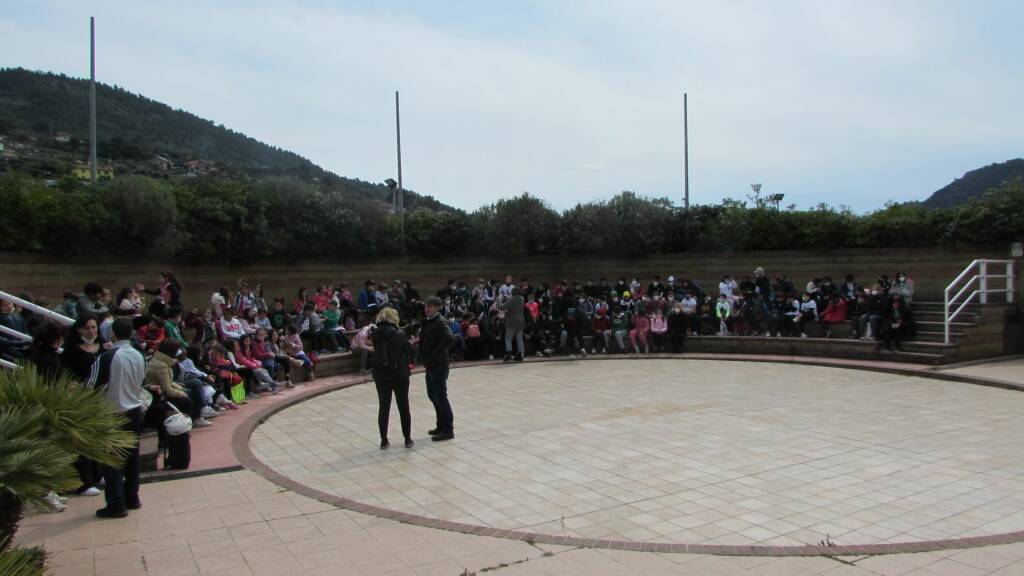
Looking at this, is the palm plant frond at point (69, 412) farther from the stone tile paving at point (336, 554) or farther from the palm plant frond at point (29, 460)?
the stone tile paving at point (336, 554)

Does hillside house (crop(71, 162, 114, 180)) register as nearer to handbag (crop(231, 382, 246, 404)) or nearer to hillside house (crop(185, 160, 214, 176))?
hillside house (crop(185, 160, 214, 176))

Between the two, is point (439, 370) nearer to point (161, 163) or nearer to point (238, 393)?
point (238, 393)

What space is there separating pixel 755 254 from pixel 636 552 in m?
17.4

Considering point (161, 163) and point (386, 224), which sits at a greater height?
point (161, 163)

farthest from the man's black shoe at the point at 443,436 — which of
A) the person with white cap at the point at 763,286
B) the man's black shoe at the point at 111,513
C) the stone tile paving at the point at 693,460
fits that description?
the person with white cap at the point at 763,286

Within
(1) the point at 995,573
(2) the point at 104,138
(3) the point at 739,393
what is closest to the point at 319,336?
(3) the point at 739,393

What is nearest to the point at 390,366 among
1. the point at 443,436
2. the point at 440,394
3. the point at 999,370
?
the point at 440,394

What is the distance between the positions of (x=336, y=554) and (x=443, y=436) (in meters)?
3.65

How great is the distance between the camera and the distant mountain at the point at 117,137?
25484mm

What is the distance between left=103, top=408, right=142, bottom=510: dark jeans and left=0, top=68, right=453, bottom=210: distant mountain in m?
14.6

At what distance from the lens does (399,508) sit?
5.88 meters

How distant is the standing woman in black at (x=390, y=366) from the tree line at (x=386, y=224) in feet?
33.0

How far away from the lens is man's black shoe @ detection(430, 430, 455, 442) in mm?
8344

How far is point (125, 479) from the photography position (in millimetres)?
5699
